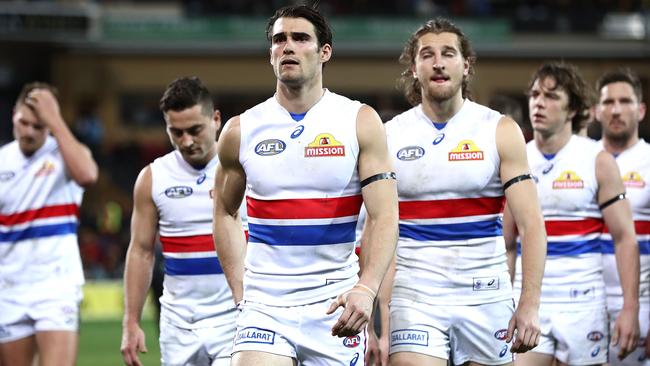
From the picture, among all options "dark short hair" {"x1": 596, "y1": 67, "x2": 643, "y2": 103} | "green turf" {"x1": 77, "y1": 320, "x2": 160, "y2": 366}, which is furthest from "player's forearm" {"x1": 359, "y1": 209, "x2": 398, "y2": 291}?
"green turf" {"x1": 77, "y1": 320, "x2": 160, "y2": 366}

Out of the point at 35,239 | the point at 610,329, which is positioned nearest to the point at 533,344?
the point at 610,329

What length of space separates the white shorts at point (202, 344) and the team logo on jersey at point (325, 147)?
181cm

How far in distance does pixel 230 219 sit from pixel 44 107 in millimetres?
2937

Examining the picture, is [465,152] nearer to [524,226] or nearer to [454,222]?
[454,222]

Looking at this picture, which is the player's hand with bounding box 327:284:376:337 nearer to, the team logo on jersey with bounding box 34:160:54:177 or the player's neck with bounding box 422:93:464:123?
the player's neck with bounding box 422:93:464:123

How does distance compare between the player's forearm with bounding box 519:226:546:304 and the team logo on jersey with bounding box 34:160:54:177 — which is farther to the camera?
the team logo on jersey with bounding box 34:160:54:177

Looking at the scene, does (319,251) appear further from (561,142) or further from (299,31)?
(561,142)

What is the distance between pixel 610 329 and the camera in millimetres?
8320

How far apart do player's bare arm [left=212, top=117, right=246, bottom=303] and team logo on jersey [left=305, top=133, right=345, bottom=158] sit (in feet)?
1.36

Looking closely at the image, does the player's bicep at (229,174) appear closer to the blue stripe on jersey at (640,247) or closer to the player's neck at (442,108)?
the player's neck at (442,108)

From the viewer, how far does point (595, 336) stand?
7488 mm

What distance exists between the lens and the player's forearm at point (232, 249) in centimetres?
599

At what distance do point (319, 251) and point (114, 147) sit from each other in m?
25.0

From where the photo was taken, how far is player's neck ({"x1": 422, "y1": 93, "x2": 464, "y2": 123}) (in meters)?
6.37
